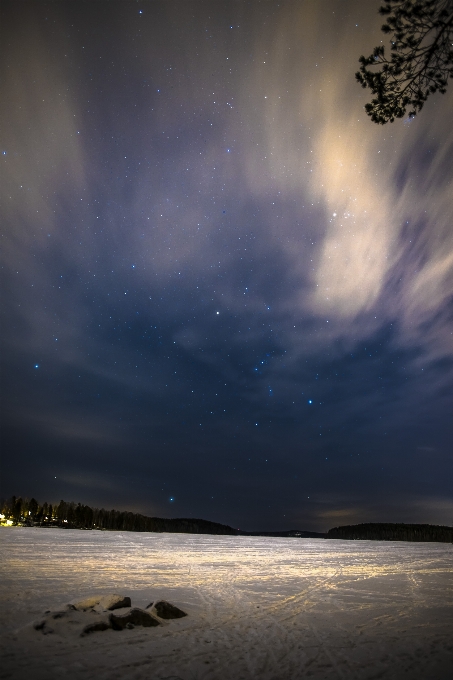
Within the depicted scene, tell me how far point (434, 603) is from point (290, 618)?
6916mm

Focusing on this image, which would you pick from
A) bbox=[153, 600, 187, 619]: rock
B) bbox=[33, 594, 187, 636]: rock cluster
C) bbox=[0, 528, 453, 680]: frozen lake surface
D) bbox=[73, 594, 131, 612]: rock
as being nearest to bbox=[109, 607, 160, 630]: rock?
bbox=[33, 594, 187, 636]: rock cluster

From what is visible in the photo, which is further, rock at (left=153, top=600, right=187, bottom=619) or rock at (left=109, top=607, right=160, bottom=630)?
rock at (left=153, top=600, right=187, bottom=619)

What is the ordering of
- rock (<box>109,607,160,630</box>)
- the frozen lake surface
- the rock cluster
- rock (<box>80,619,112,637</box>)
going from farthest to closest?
rock (<box>109,607,160,630</box>) → the rock cluster → rock (<box>80,619,112,637</box>) → the frozen lake surface

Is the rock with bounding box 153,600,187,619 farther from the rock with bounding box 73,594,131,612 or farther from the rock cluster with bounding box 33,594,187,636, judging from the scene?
the rock with bounding box 73,594,131,612

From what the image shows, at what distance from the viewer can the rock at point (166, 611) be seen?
443 inches

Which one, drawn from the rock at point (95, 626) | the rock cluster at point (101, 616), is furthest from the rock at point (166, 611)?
the rock at point (95, 626)

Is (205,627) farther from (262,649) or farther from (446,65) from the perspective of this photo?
(446,65)

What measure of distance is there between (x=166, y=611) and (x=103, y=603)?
1.80 meters

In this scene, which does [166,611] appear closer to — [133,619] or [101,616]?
[133,619]

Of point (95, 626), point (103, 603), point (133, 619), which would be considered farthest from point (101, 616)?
point (103, 603)

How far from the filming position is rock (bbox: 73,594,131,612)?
10699mm

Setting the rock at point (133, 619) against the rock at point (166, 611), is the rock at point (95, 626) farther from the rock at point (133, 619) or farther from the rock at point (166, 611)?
the rock at point (166, 611)

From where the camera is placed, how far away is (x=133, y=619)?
404 inches

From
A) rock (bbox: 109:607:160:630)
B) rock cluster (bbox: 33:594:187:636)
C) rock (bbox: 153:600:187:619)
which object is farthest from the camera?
rock (bbox: 153:600:187:619)
